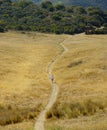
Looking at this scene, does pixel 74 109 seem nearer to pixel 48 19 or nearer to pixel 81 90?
pixel 81 90

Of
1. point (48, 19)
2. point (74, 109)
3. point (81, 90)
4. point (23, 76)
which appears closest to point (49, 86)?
point (81, 90)

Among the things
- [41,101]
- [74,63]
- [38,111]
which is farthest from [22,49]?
[38,111]

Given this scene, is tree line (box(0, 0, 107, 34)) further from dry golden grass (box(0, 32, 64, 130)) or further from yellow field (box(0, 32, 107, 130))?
yellow field (box(0, 32, 107, 130))

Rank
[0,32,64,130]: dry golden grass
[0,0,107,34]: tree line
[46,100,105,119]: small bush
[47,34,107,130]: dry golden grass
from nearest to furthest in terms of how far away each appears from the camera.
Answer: [47,34,107,130]: dry golden grass
[46,100,105,119]: small bush
[0,32,64,130]: dry golden grass
[0,0,107,34]: tree line

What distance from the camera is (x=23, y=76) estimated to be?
62875 mm

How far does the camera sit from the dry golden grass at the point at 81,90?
30944 mm

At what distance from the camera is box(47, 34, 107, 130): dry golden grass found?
30944 millimetres

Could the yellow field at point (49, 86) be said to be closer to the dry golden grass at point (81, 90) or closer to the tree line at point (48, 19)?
the dry golden grass at point (81, 90)

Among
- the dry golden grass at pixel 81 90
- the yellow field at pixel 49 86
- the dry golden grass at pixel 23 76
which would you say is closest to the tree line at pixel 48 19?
the dry golden grass at pixel 23 76

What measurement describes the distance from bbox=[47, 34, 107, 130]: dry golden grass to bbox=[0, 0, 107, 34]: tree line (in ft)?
174

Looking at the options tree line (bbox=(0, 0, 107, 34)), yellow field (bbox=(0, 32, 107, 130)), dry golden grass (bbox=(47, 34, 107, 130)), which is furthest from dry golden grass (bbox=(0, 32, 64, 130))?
tree line (bbox=(0, 0, 107, 34))

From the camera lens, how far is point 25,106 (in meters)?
41.1

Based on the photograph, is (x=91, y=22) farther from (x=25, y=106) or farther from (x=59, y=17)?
(x=25, y=106)

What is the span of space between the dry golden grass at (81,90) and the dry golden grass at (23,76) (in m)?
2.17
